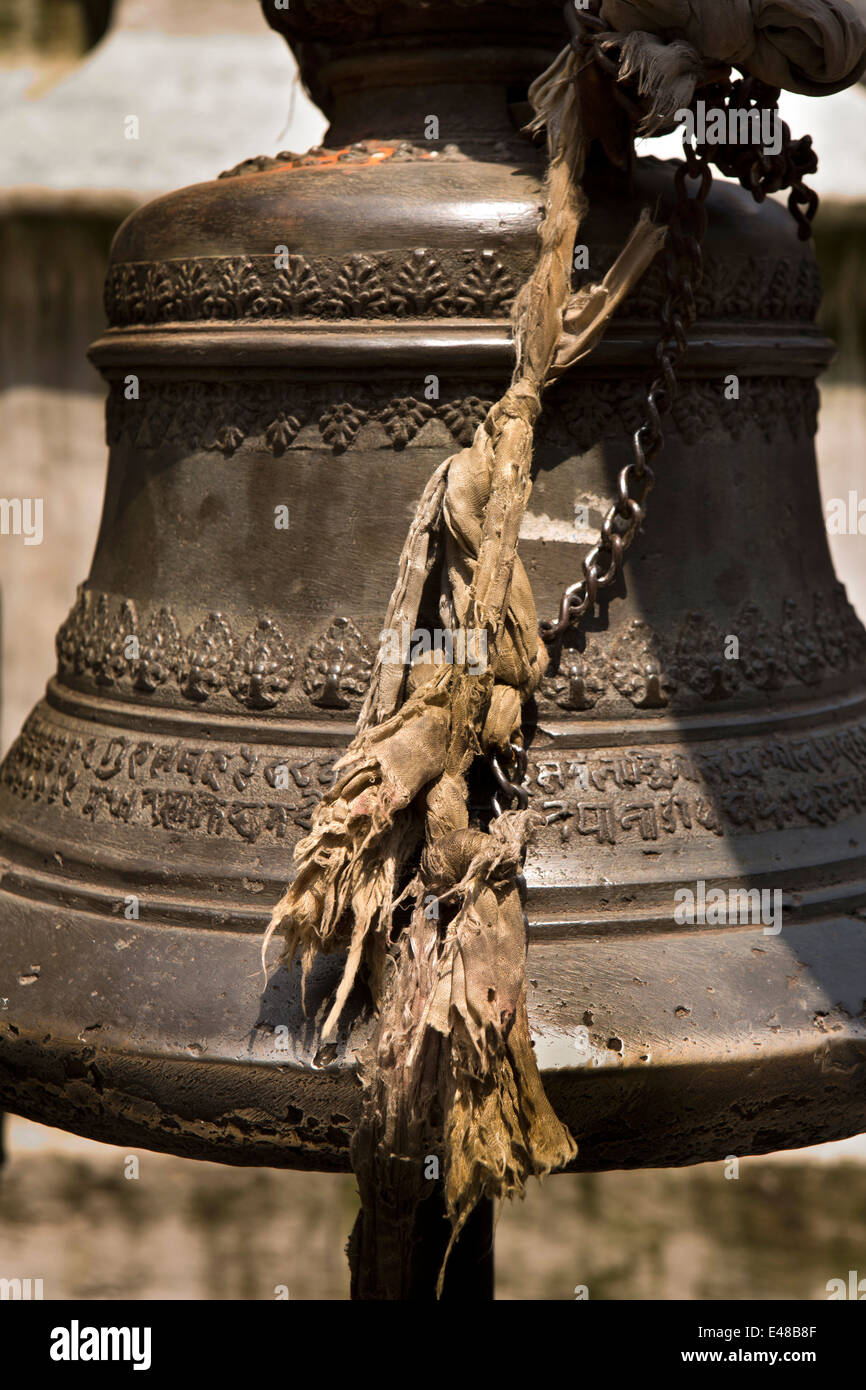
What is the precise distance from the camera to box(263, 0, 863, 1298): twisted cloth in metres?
0.98

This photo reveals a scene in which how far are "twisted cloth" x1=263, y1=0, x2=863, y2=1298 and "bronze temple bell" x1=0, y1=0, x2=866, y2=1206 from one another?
0.05m

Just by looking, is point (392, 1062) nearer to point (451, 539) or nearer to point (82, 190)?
point (451, 539)

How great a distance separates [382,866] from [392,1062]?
0.40 feet

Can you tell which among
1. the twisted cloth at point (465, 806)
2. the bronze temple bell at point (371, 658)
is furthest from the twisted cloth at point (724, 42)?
the bronze temple bell at point (371, 658)

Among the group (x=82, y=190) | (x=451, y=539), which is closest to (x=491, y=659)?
(x=451, y=539)

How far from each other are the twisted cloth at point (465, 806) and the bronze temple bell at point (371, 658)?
0.15 ft

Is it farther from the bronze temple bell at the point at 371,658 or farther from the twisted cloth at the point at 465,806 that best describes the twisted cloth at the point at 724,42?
the bronze temple bell at the point at 371,658

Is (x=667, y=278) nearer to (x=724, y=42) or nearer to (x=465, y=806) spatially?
(x=724, y=42)

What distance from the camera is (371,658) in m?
1.17

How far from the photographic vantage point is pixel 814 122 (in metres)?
2.54

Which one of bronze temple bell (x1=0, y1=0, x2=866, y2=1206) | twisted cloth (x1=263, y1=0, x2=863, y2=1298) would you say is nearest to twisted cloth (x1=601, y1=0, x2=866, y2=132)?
twisted cloth (x1=263, y1=0, x2=863, y2=1298)

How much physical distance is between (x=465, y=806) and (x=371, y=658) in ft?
0.54

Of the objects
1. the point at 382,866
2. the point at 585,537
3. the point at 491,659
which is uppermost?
the point at 585,537

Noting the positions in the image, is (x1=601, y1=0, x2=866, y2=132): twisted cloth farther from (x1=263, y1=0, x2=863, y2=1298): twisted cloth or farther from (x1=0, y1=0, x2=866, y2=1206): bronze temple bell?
(x1=0, y1=0, x2=866, y2=1206): bronze temple bell
